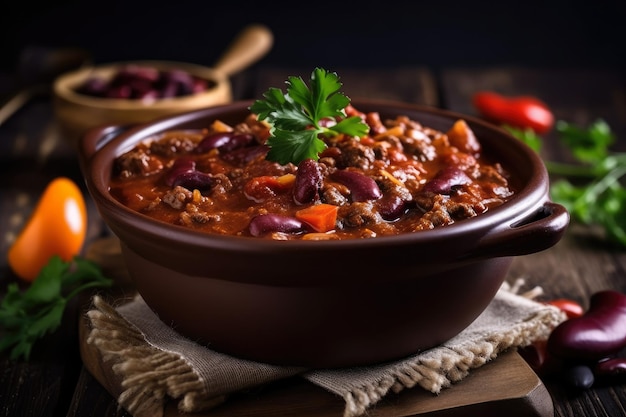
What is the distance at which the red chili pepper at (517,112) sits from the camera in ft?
20.9

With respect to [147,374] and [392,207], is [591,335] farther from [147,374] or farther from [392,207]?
[147,374]

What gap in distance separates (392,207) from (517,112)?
3.51m

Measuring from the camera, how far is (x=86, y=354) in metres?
3.44

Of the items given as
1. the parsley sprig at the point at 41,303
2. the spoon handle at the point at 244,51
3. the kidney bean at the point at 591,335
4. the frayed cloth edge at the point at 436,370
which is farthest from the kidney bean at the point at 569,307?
the spoon handle at the point at 244,51

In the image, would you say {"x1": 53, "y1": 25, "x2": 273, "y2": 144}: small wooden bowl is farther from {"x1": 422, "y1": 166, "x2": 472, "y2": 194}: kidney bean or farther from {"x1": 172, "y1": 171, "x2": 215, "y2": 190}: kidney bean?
{"x1": 422, "y1": 166, "x2": 472, "y2": 194}: kidney bean

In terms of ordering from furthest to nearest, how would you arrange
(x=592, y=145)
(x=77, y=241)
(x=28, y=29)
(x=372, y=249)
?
(x=28, y=29) < (x=592, y=145) < (x=77, y=241) < (x=372, y=249)

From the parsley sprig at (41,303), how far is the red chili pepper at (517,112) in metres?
3.52

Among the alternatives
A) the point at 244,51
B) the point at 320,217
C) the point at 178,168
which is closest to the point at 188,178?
the point at 178,168

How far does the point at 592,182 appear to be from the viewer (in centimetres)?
552

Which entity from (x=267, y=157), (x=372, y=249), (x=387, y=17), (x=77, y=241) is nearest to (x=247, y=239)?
(x=372, y=249)

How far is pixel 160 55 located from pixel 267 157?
18.3 ft

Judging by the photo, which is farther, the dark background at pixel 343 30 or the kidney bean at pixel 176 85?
the dark background at pixel 343 30

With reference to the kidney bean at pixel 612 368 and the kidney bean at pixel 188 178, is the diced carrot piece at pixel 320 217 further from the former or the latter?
the kidney bean at pixel 612 368

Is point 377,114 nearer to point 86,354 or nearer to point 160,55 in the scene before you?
point 86,354
